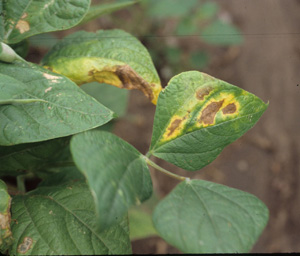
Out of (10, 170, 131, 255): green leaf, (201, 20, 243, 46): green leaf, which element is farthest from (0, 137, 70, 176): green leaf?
(201, 20, 243, 46): green leaf

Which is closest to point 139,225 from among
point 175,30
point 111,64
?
point 111,64

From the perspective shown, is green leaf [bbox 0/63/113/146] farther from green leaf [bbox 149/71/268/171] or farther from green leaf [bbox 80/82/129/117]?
green leaf [bbox 80/82/129/117]

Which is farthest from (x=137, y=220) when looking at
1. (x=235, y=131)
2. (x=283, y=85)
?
(x=283, y=85)

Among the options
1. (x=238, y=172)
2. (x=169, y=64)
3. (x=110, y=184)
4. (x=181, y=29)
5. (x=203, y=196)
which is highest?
(x=110, y=184)

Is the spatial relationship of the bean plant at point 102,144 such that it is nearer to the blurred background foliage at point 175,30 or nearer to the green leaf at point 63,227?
the green leaf at point 63,227

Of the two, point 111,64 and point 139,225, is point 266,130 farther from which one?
point 111,64

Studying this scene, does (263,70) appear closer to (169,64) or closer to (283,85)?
(283,85)
